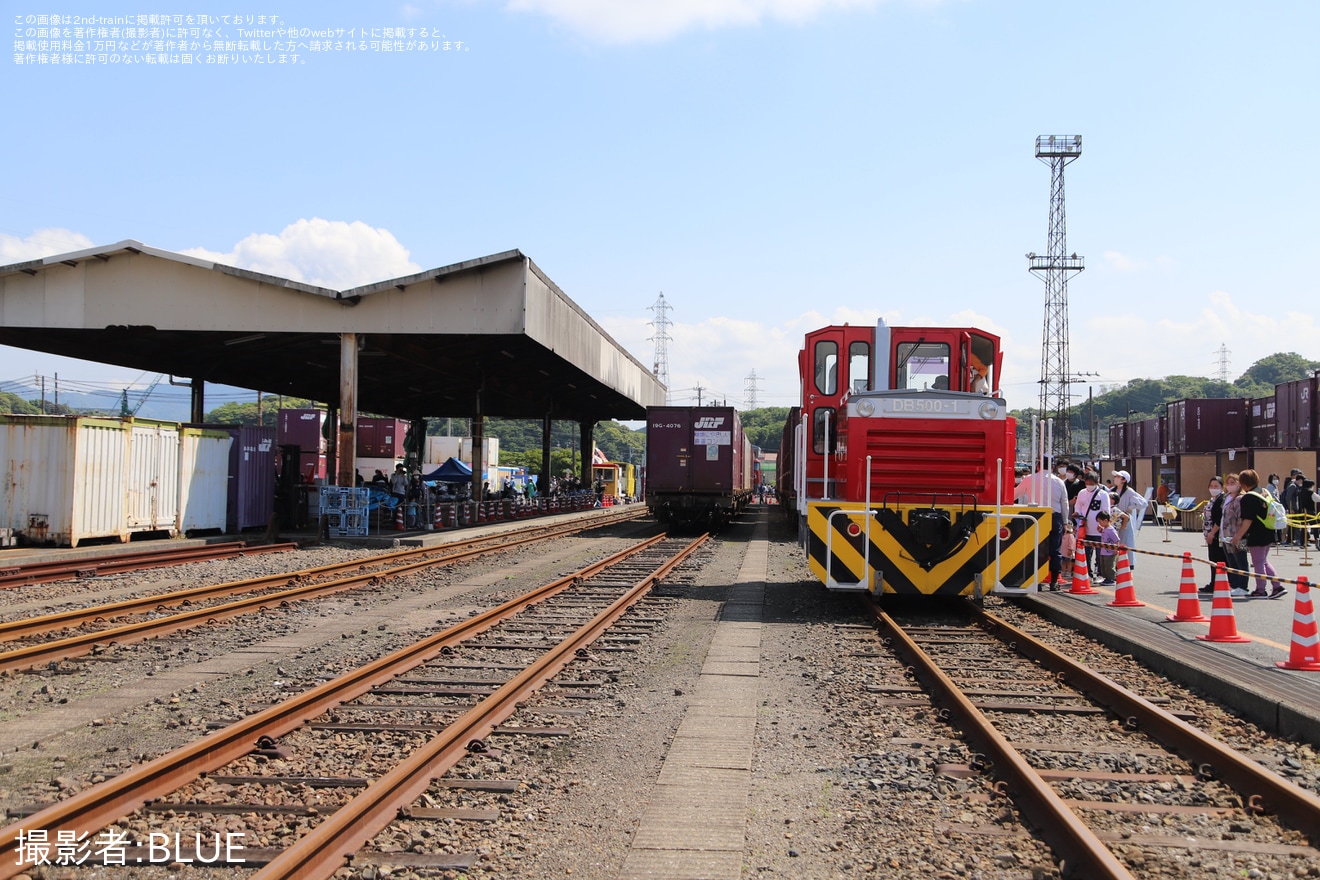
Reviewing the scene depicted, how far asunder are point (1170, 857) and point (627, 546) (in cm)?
1781

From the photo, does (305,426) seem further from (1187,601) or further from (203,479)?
(1187,601)

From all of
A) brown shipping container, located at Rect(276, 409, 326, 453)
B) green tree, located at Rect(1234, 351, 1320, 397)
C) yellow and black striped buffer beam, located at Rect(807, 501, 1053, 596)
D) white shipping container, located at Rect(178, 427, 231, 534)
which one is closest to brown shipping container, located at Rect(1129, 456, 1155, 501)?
yellow and black striped buffer beam, located at Rect(807, 501, 1053, 596)

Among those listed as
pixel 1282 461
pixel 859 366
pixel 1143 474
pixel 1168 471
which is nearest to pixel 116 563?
pixel 859 366

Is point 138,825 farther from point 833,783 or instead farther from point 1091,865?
point 1091,865

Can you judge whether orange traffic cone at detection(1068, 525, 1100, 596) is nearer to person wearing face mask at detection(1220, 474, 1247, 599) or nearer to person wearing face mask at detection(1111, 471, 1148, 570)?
person wearing face mask at detection(1111, 471, 1148, 570)

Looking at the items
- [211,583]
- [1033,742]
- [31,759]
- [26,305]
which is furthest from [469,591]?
[26,305]

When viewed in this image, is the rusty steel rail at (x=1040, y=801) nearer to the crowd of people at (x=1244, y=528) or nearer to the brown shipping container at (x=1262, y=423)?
the crowd of people at (x=1244, y=528)

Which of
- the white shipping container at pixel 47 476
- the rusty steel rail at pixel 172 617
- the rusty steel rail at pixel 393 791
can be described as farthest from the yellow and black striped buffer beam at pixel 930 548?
the white shipping container at pixel 47 476

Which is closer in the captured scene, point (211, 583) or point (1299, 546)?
point (211, 583)

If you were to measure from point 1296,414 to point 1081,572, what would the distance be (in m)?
22.2

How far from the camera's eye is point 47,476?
Answer: 679 inches

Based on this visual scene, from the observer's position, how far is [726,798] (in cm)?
469

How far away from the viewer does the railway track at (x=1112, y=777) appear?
13.4 feet

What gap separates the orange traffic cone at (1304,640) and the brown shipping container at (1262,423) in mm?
29823
